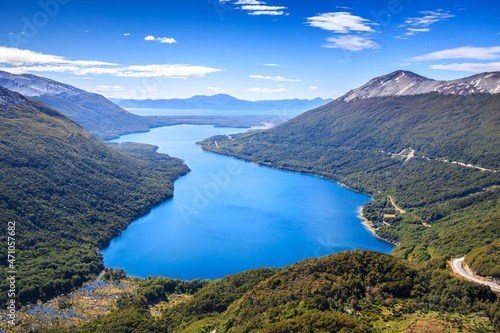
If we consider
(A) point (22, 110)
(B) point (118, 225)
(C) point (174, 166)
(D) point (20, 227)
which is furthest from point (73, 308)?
(C) point (174, 166)

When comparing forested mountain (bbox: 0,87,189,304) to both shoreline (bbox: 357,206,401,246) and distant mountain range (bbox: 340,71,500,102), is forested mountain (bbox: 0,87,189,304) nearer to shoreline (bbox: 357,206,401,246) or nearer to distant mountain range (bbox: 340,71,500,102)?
shoreline (bbox: 357,206,401,246)

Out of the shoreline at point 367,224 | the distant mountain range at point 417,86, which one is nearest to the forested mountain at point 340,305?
the shoreline at point 367,224

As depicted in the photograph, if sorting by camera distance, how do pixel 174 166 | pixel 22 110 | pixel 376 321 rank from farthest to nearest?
1. pixel 174 166
2. pixel 22 110
3. pixel 376 321

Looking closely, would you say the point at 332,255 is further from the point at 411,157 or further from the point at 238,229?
the point at 411,157

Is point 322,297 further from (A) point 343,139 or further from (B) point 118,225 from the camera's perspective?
(A) point 343,139

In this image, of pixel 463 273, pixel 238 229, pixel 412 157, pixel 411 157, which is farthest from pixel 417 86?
pixel 463 273

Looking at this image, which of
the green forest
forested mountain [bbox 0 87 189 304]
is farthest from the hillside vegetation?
forested mountain [bbox 0 87 189 304]
